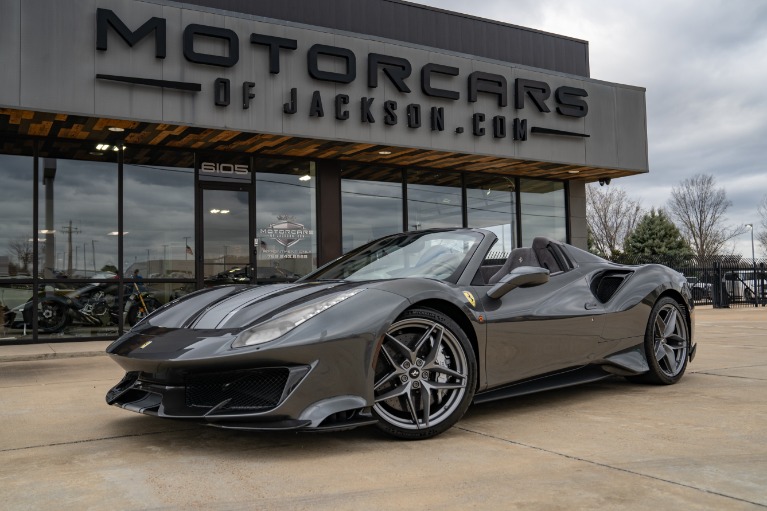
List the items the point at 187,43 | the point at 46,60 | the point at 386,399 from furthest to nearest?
the point at 187,43
the point at 46,60
the point at 386,399

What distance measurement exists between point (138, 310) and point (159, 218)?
5.04 feet

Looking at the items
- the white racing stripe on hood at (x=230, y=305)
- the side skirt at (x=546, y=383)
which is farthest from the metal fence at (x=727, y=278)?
the white racing stripe on hood at (x=230, y=305)

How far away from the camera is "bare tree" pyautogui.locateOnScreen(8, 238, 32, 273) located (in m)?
9.95

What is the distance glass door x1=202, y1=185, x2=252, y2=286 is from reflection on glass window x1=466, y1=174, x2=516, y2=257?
15.8ft

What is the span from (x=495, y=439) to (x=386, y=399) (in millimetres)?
621

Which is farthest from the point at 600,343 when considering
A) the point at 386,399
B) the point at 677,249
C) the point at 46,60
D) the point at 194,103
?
the point at 677,249

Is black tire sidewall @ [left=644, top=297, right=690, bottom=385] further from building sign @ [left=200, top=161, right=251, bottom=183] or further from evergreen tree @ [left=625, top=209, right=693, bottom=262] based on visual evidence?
evergreen tree @ [left=625, top=209, right=693, bottom=262]

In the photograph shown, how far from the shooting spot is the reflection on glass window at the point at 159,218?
10688mm

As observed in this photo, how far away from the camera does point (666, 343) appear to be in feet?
16.9

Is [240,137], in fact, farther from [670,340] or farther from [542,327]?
[542,327]

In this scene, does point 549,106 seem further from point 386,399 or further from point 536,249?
point 386,399

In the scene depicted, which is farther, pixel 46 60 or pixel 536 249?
pixel 46 60

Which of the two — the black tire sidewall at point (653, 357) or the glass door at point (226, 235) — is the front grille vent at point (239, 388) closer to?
the black tire sidewall at point (653, 357)

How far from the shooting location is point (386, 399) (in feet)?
10.9
